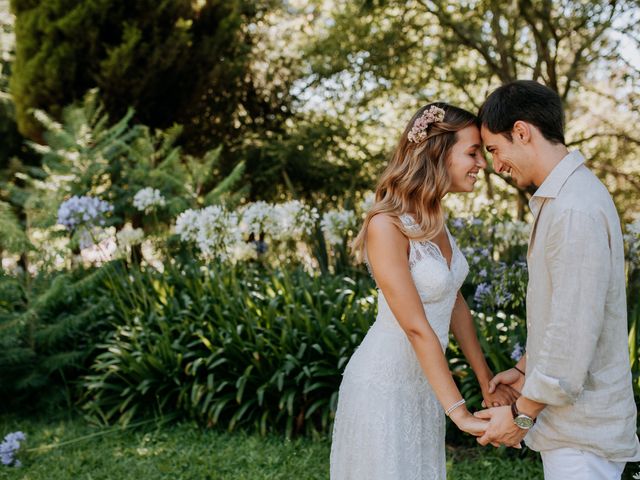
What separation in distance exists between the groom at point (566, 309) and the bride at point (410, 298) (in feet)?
1.10

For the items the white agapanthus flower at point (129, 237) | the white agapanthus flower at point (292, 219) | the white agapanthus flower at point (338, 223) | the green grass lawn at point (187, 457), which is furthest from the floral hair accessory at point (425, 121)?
the white agapanthus flower at point (129, 237)

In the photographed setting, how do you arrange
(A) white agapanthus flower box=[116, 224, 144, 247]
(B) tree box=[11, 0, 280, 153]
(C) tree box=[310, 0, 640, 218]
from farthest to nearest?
(C) tree box=[310, 0, 640, 218], (B) tree box=[11, 0, 280, 153], (A) white agapanthus flower box=[116, 224, 144, 247]

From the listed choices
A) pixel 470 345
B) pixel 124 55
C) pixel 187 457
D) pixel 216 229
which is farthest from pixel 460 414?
pixel 124 55

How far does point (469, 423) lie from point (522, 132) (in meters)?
1.03

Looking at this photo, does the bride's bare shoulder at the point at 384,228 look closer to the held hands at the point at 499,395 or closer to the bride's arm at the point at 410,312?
the bride's arm at the point at 410,312

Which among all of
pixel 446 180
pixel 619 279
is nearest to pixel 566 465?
pixel 619 279

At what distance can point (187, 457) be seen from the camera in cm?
470

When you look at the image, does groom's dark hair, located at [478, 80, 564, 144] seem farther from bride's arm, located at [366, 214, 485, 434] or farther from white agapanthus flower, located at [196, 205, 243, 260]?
white agapanthus flower, located at [196, 205, 243, 260]

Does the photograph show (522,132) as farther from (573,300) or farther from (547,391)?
(547,391)

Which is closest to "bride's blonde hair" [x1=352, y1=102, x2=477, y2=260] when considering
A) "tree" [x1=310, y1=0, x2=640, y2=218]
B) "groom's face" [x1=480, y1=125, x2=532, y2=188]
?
"groom's face" [x1=480, y1=125, x2=532, y2=188]

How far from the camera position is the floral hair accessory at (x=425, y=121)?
265 centimetres

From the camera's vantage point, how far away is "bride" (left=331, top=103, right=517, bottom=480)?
8.46 ft

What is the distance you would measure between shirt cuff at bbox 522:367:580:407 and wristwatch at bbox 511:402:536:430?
9cm

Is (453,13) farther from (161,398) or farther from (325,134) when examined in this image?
(161,398)
